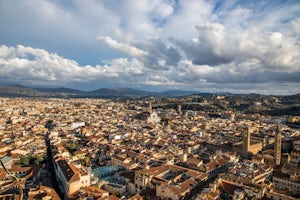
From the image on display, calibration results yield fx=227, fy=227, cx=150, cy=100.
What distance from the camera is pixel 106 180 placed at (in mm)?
24844

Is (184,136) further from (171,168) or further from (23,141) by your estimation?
(23,141)

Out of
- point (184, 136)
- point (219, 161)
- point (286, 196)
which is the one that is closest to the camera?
point (286, 196)

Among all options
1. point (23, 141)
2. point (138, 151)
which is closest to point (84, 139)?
point (23, 141)

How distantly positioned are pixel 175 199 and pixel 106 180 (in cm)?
870

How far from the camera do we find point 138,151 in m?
34.4

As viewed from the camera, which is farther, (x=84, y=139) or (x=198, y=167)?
(x=84, y=139)

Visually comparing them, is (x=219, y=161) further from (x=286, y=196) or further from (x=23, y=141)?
(x=23, y=141)

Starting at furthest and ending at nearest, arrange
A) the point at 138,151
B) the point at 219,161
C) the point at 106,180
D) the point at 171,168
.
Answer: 1. the point at 138,151
2. the point at 219,161
3. the point at 171,168
4. the point at 106,180

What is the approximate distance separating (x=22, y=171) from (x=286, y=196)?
91.0ft

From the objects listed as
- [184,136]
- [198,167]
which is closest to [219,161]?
[198,167]

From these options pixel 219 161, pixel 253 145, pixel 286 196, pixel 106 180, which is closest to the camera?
pixel 286 196

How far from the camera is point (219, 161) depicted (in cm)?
2939

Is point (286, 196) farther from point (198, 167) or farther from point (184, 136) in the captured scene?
point (184, 136)

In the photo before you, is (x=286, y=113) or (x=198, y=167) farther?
(x=286, y=113)
